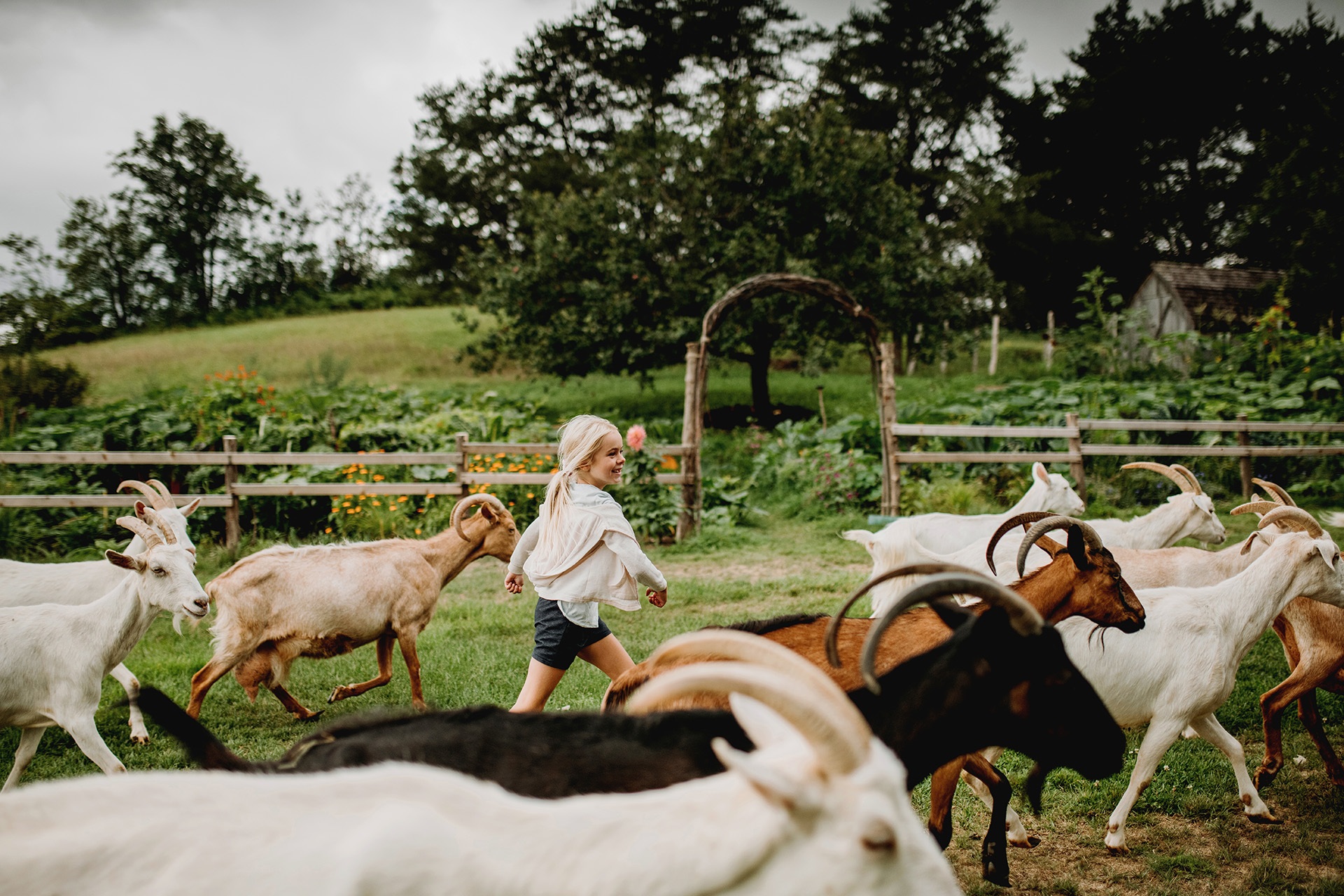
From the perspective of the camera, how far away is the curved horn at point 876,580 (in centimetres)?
242

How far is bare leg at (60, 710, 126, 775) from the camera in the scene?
14.4 ft

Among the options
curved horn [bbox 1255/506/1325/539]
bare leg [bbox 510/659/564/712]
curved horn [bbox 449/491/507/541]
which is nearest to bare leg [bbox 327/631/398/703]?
curved horn [bbox 449/491/507/541]

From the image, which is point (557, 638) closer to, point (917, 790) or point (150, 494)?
point (917, 790)

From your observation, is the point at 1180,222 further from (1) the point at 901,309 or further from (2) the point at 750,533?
(2) the point at 750,533

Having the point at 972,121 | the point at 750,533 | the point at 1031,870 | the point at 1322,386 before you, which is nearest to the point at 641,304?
the point at 750,533

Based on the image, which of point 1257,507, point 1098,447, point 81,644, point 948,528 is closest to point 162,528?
point 81,644

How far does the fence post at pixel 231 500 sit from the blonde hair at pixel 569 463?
7.61 m

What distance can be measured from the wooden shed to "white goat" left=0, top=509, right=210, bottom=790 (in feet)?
85.2

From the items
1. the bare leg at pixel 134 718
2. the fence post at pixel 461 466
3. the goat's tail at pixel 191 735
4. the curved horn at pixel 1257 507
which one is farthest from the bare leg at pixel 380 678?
the curved horn at pixel 1257 507

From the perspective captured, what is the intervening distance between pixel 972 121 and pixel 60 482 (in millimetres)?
36778

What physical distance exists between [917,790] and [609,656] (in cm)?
190

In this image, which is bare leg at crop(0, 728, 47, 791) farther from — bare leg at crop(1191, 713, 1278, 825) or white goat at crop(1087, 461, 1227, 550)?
white goat at crop(1087, 461, 1227, 550)

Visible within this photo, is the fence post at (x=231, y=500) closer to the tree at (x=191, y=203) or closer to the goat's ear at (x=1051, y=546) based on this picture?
the goat's ear at (x=1051, y=546)

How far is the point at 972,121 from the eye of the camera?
35.9 m
